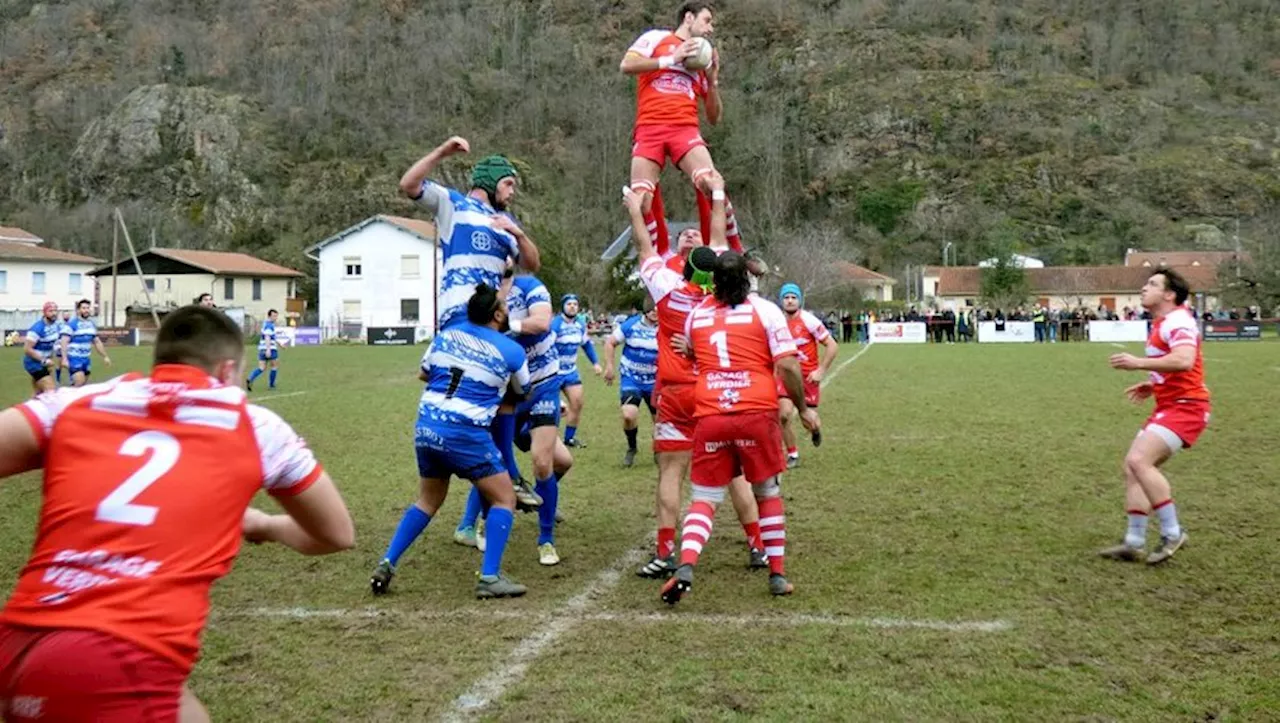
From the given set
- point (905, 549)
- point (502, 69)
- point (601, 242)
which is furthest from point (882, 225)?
point (905, 549)

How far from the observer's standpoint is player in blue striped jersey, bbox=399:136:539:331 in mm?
6969

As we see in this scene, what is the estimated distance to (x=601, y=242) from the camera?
9825 centimetres

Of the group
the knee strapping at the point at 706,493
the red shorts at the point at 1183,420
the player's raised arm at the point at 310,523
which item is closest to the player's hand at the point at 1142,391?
the red shorts at the point at 1183,420

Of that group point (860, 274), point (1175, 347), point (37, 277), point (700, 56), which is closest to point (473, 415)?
point (700, 56)

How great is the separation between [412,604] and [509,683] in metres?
1.72

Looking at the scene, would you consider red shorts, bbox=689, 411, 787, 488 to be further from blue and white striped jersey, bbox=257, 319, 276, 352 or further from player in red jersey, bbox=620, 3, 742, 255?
blue and white striped jersey, bbox=257, 319, 276, 352

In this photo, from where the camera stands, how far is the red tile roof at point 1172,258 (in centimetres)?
9342

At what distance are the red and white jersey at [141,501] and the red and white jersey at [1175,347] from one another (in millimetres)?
6529

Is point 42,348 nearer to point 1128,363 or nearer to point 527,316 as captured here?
point 527,316

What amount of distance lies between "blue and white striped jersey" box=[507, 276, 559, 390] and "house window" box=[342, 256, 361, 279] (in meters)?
68.9

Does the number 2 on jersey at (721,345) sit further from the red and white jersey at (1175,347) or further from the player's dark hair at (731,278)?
the red and white jersey at (1175,347)

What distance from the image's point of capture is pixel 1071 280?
94.6 m

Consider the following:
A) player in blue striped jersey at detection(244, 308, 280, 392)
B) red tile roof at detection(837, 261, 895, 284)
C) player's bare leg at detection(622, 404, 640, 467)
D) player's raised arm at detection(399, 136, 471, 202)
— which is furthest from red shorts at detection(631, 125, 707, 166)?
red tile roof at detection(837, 261, 895, 284)

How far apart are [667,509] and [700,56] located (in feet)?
10.8
